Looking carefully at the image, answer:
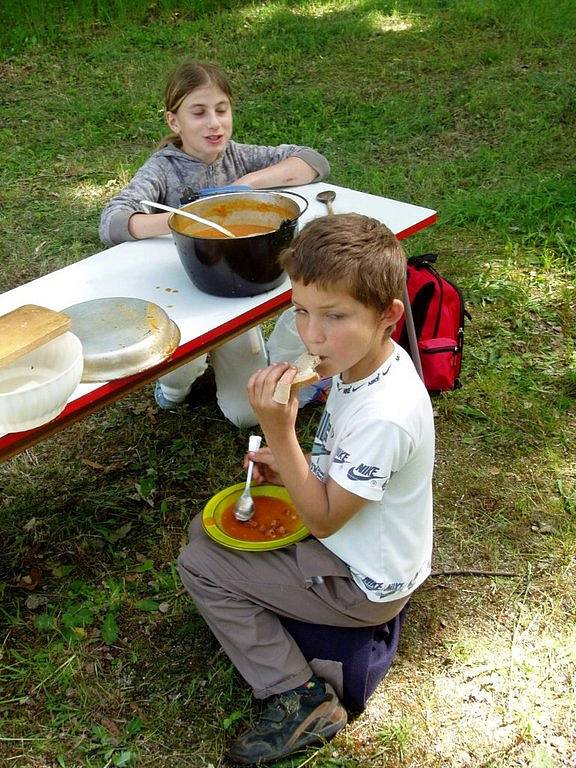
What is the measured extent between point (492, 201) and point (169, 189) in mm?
2354

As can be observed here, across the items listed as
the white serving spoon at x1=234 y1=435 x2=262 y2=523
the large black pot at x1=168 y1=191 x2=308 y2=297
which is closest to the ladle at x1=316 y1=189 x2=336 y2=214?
the large black pot at x1=168 y1=191 x2=308 y2=297

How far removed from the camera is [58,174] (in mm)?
5227

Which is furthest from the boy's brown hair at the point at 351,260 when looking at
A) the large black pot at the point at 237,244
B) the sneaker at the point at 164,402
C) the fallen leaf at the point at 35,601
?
the sneaker at the point at 164,402

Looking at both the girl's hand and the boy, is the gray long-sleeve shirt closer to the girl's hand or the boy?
the girl's hand

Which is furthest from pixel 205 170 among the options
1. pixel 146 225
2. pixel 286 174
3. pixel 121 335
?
pixel 121 335

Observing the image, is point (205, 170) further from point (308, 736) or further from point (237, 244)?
point (308, 736)

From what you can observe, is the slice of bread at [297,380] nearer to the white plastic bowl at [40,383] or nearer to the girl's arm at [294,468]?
the girl's arm at [294,468]

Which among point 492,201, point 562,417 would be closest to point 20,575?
point 562,417

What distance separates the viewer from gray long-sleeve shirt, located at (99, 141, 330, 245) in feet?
8.20

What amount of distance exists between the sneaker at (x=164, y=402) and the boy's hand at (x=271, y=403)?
1533 mm

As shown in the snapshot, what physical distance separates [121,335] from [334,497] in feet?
2.14

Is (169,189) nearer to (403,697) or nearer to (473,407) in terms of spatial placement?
(473,407)

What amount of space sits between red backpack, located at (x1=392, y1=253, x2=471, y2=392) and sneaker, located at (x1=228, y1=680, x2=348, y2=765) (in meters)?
1.37

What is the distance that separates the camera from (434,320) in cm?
292
